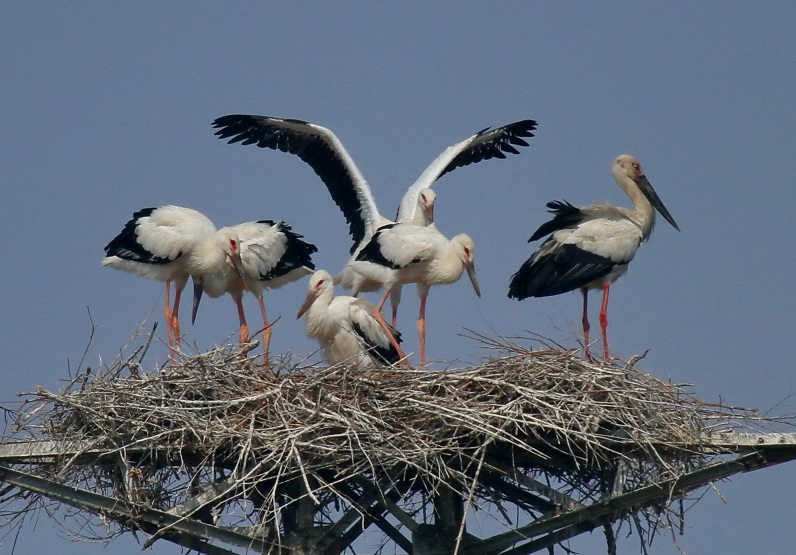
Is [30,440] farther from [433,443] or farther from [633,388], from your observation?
[633,388]

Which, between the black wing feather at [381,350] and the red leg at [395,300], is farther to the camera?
the red leg at [395,300]

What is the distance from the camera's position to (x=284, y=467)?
29.4ft

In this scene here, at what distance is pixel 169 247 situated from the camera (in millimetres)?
12625

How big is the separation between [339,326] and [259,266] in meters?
1.17

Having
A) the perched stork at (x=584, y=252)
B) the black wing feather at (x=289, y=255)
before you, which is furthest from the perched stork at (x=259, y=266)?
the perched stork at (x=584, y=252)

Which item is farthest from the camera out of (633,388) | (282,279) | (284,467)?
(282,279)

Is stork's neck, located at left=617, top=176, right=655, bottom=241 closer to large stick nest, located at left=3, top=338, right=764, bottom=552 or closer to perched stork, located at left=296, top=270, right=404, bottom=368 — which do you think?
perched stork, located at left=296, top=270, right=404, bottom=368

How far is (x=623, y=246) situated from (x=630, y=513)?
4.08 meters

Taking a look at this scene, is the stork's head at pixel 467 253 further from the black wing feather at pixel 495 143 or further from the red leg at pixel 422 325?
the black wing feather at pixel 495 143

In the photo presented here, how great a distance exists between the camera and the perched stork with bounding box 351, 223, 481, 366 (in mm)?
12531

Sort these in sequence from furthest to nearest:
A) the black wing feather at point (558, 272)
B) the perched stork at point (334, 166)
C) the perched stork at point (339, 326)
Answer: the perched stork at point (334, 166), the black wing feather at point (558, 272), the perched stork at point (339, 326)

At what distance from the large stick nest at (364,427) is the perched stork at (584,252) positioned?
118 inches

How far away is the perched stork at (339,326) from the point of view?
1227 cm

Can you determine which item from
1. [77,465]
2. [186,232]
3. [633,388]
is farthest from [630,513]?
[186,232]
